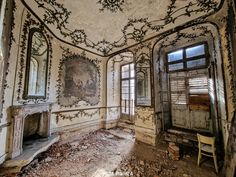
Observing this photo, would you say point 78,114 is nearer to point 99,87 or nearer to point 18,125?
point 99,87

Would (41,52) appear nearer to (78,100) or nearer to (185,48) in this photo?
(78,100)

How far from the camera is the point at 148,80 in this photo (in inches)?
147

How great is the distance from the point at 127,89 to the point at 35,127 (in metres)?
3.74

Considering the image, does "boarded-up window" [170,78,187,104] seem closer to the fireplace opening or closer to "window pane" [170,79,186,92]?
"window pane" [170,79,186,92]

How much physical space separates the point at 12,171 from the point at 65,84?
2400 mm

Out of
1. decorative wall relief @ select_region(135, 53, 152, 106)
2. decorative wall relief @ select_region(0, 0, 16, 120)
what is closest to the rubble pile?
decorative wall relief @ select_region(135, 53, 152, 106)

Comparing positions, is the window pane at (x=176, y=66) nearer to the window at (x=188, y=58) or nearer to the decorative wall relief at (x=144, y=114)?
the window at (x=188, y=58)

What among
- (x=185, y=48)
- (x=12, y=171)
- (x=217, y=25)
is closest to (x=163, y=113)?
(x=185, y=48)

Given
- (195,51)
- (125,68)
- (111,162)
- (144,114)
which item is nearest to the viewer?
(111,162)

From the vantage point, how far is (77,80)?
4211mm

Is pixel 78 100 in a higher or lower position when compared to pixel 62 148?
higher

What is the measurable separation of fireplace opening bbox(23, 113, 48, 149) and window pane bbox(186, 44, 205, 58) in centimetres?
458

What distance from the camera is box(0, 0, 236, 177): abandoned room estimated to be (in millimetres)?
2211

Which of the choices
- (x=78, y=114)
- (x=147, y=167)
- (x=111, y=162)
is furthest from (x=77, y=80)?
(x=147, y=167)
